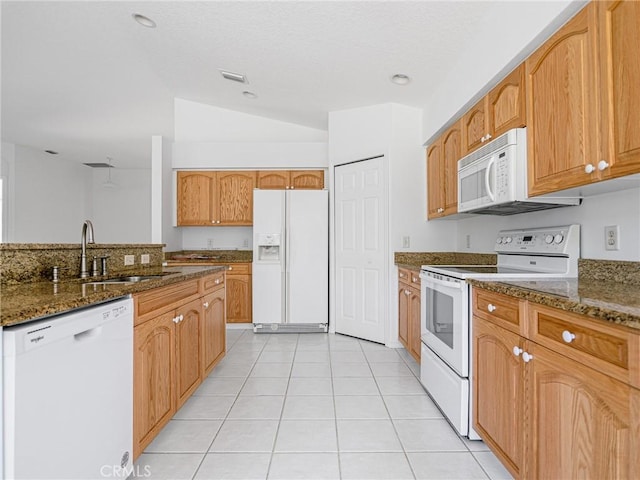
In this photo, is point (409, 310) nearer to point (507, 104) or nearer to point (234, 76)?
point (507, 104)

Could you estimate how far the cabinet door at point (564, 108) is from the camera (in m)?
1.43

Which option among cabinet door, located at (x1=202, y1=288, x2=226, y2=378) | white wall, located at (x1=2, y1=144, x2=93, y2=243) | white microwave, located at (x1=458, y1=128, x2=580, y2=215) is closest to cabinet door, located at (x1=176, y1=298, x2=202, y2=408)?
cabinet door, located at (x1=202, y1=288, x2=226, y2=378)

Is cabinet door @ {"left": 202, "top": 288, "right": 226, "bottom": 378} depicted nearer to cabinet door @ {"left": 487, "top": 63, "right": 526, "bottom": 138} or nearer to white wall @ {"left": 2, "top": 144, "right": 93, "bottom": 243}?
cabinet door @ {"left": 487, "top": 63, "right": 526, "bottom": 138}

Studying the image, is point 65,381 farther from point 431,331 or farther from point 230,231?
point 230,231

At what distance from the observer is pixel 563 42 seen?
1581mm

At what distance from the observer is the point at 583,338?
1028 millimetres

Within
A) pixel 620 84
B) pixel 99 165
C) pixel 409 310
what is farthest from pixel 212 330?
pixel 99 165

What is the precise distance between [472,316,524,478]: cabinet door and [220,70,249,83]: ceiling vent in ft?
10.7

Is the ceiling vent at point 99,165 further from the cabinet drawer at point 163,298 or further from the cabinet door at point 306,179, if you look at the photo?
the cabinet drawer at point 163,298

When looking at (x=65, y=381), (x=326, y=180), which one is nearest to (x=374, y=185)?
(x=326, y=180)

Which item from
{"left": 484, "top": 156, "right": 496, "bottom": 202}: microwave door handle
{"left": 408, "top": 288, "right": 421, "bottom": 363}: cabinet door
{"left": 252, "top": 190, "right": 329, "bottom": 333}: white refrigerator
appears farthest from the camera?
{"left": 252, "top": 190, "right": 329, "bottom": 333}: white refrigerator

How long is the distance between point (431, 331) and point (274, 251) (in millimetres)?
2331

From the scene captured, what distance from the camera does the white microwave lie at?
1909mm

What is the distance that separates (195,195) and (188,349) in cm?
303
